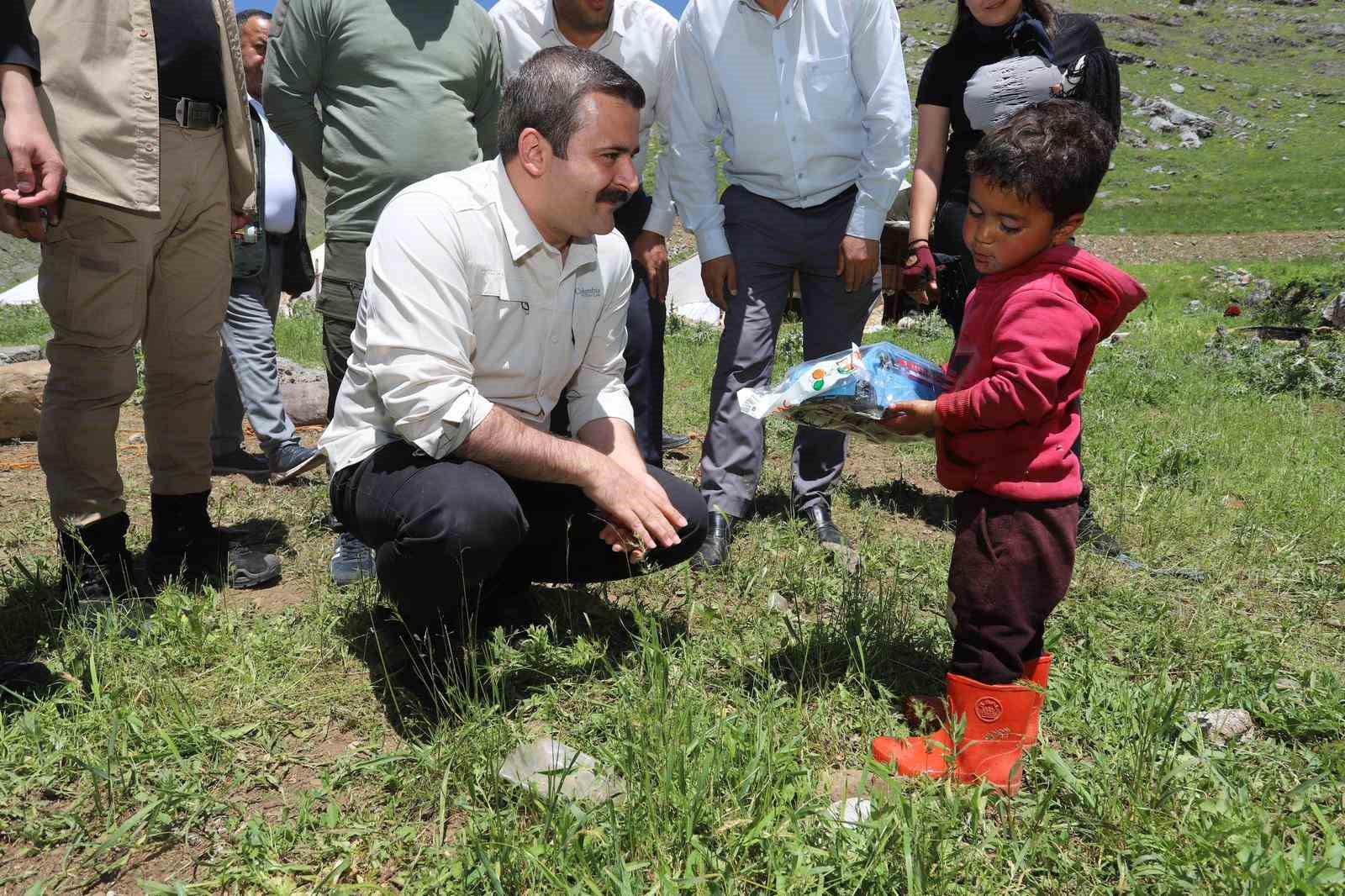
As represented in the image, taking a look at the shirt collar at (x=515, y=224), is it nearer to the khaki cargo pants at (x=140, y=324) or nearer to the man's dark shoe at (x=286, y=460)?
the khaki cargo pants at (x=140, y=324)

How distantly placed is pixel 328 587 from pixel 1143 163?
5006cm

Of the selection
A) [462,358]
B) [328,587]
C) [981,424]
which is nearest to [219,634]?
[328,587]

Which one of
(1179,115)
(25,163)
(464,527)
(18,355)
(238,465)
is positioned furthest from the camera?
(1179,115)

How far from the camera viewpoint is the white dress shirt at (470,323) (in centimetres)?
249

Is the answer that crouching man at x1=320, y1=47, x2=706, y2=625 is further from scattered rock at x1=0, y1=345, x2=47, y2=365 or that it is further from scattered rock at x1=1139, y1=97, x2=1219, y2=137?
scattered rock at x1=1139, y1=97, x2=1219, y2=137

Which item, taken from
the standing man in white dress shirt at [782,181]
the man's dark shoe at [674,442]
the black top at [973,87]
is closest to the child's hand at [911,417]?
the standing man in white dress shirt at [782,181]

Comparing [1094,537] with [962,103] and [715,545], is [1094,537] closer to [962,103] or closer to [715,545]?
[715,545]

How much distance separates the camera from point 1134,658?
119 inches

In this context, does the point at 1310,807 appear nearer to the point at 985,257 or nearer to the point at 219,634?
the point at 985,257

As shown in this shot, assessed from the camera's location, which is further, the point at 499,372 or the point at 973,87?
the point at 973,87

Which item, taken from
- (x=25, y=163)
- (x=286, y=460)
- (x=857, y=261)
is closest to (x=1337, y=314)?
(x=857, y=261)

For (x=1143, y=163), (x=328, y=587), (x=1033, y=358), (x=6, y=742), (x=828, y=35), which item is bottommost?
(x=1143, y=163)

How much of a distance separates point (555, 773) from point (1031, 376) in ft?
4.62

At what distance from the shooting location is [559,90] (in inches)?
101
